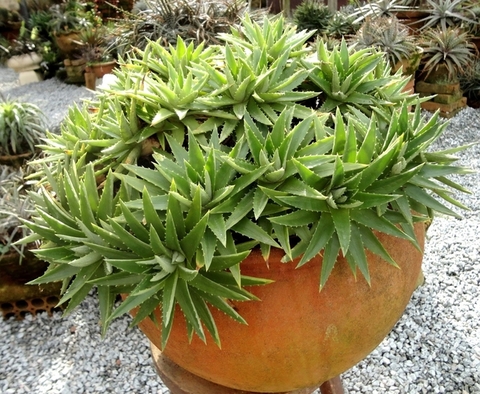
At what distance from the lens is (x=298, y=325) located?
978mm

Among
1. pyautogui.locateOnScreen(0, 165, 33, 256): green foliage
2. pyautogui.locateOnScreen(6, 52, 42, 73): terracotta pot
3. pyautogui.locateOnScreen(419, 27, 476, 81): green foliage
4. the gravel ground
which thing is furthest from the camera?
pyautogui.locateOnScreen(6, 52, 42, 73): terracotta pot

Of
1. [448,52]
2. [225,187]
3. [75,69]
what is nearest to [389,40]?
[448,52]

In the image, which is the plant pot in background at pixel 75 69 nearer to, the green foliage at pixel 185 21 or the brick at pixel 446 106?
the green foliage at pixel 185 21

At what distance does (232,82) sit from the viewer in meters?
1.00

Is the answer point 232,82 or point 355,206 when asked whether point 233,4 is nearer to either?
point 232,82

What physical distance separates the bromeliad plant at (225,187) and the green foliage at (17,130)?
2050 millimetres

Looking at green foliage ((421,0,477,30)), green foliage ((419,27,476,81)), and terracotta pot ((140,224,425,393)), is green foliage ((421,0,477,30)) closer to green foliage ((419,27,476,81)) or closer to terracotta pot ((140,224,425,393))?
green foliage ((419,27,476,81))

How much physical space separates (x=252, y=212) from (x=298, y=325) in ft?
0.84

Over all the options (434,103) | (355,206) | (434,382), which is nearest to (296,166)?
(355,206)

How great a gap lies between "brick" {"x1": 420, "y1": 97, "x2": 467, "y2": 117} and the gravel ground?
2.30m

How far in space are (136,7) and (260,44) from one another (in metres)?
5.14

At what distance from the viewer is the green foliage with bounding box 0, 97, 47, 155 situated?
2.90 meters

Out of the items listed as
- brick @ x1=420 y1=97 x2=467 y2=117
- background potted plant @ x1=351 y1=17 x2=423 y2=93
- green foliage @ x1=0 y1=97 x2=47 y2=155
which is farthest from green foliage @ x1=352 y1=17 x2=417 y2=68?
green foliage @ x1=0 y1=97 x2=47 y2=155

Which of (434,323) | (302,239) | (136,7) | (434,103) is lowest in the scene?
(434,103)
